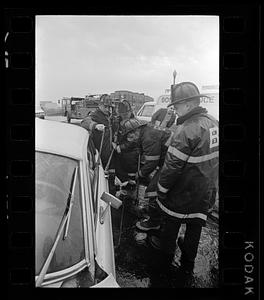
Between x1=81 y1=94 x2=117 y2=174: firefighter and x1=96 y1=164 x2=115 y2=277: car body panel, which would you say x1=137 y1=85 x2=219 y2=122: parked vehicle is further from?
x1=96 y1=164 x2=115 y2=277: car body panel

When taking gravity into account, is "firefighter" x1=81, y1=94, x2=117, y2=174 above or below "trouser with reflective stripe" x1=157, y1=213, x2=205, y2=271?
above

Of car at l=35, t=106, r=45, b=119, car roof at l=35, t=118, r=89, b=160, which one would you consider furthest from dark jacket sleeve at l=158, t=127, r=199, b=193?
car at l=35, t=106, r=45, b=119

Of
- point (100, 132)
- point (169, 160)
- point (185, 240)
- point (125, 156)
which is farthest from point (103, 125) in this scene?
point (185, 240)

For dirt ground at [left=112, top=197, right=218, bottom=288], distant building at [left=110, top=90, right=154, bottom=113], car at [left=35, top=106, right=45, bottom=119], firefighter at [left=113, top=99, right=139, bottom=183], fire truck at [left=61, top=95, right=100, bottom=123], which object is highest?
distant building at [left=110, top=90, right=154, bottom=113]

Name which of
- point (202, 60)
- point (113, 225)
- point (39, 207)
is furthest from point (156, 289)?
point (202, 60)

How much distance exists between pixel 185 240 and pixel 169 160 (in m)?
0.33

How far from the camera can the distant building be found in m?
1.69

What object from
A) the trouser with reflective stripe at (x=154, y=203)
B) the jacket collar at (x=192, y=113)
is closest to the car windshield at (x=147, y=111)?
the jacket collar at (x=192, y=113)
